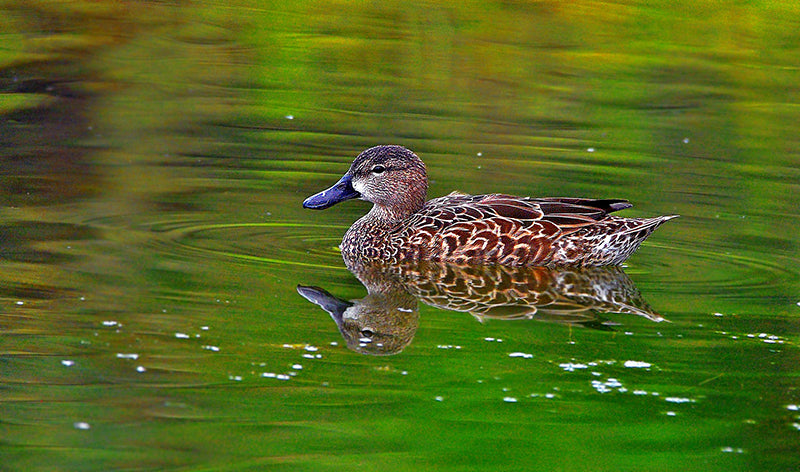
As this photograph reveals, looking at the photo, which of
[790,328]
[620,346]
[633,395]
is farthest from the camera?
[790,328]

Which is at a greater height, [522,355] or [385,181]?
[385,181]

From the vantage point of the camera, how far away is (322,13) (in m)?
18.0

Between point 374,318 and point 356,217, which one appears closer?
point 374,318

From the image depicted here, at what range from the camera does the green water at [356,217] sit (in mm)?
5824

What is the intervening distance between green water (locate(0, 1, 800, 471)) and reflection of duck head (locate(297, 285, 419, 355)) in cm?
10

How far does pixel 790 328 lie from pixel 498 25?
34.6 feet

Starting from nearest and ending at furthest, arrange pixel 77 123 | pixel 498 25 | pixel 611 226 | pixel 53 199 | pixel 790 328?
1. pixel 790 328
2. pixel 611 226
3. pixel 53 199
4. pixel 77 123
5. pixel 498 25

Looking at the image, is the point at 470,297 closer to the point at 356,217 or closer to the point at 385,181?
the point at 385,181

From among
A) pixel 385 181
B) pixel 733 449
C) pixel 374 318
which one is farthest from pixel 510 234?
pixel 733 449

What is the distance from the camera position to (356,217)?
416 inches

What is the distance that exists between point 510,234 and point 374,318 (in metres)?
1.70

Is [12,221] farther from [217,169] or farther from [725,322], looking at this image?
[725,322]

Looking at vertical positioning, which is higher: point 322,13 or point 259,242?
point 322,13

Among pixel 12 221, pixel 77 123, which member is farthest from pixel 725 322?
pixel 77 123
